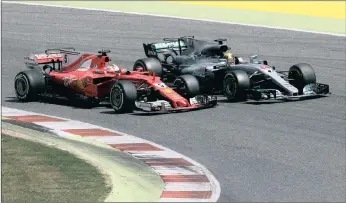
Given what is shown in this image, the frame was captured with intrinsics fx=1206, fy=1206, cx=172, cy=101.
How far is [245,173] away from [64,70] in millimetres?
9790

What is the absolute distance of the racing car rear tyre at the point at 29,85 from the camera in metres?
28.9

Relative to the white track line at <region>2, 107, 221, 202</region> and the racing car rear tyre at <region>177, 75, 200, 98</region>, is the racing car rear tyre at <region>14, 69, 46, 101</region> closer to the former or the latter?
the white track line at <region>2, 107, 221, 202</region>

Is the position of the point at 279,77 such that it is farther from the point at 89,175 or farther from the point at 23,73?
the point at 89,175

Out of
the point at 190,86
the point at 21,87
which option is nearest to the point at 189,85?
the point at 190,86

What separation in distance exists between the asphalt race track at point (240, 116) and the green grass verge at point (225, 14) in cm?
139

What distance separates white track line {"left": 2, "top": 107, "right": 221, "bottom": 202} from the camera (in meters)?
19.2

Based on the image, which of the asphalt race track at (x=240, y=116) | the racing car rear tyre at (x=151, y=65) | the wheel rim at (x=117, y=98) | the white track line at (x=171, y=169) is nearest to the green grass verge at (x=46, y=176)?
the white track line at (x=171, y=169)

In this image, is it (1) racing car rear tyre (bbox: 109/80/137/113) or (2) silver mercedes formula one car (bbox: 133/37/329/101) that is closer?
(1) racing car rear tyre (bbox: 109/80/137/113)

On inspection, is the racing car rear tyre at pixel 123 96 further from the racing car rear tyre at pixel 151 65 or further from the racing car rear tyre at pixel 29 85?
the racing car rear tyre at pixel 151 65

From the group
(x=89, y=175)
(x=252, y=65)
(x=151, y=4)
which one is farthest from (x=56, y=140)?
(x=151, y=4)

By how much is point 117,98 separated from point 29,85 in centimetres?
257

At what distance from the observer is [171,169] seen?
21.2 meters

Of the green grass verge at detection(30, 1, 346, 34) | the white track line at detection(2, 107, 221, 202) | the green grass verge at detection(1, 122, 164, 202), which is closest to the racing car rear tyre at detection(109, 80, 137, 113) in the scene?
the white track line at detection(2, 107, 221, 202)

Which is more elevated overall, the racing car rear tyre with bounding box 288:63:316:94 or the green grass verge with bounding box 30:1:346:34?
the green grass verge with bounding box 30:1:346:34
